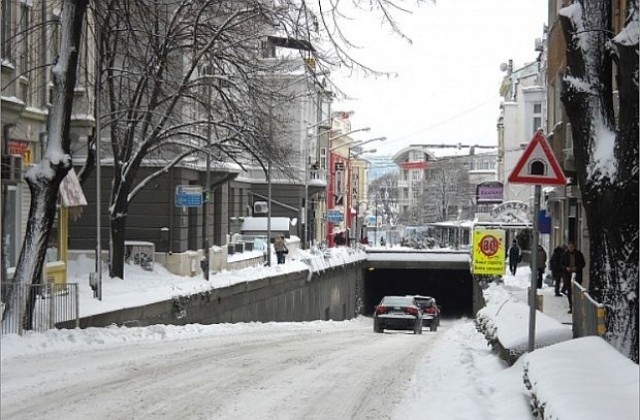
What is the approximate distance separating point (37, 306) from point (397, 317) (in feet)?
53.8

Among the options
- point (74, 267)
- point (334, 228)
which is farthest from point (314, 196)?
point (74, 267)

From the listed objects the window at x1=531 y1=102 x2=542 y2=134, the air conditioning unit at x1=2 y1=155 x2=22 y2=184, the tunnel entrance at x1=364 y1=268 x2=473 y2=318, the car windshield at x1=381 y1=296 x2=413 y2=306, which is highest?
the window at x1=531 y1=102 x2=542 y2=134

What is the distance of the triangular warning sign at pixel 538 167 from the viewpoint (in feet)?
34.4

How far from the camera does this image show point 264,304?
1324 inches

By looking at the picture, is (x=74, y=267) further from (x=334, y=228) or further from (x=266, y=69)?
(x=334, y=228)

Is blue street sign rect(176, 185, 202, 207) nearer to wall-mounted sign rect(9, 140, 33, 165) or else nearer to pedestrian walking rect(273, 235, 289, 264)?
wall-mounted sign rect(9, 140, 33, 165)

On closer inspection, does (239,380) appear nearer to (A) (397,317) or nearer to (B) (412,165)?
(A) (397,317)

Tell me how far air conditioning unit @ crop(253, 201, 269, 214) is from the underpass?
24.2 ft

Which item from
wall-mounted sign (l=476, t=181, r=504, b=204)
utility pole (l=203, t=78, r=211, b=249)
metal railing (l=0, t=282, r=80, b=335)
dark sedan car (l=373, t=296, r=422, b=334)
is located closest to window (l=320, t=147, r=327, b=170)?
wall-mounted sign (l=476, t=181, r=504, b=204)

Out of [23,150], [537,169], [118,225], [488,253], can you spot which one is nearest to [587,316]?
[537,169]

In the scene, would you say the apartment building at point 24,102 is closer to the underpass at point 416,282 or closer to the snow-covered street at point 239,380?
the snow-covered street at point 239,380

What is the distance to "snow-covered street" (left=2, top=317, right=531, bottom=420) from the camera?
969cm

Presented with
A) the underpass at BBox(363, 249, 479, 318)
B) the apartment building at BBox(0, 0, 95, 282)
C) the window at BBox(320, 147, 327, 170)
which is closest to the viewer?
the apartment building at BBox(0, 0, 95, 282)

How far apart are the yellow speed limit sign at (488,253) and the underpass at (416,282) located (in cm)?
2311
